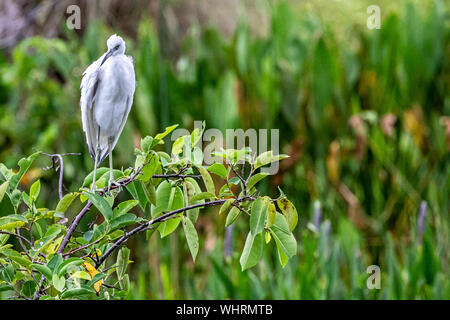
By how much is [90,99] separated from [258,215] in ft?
0.92

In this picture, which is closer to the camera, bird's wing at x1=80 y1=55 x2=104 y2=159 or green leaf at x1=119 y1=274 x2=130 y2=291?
bird's wing at x1=80 y1=55 x2=104 y2=159

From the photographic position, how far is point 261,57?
355 cm

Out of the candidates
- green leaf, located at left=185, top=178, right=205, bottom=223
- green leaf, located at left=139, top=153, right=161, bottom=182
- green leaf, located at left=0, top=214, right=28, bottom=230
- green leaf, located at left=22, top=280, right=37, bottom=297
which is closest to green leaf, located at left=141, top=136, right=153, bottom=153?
green leaf, located at left=139, top=153, right=161, bottom=182

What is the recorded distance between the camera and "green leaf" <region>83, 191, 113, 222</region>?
→ 2.72ft

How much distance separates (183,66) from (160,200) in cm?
247

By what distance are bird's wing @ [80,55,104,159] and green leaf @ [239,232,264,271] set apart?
10.1 inches

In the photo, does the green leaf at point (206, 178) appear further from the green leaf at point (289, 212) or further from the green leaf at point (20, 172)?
A: the green leaf at point (20, 172)

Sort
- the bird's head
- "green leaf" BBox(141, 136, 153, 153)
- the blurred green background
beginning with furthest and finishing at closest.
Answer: the blurred green background, "green leaf" BBox(141, 136, 153, 153), the bird's head

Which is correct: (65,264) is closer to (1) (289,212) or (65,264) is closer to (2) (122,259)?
(2) (122,259)

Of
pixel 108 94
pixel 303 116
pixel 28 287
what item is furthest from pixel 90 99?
pixel 303 116

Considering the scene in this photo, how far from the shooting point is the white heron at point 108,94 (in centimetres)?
72

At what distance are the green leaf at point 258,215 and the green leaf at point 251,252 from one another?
0.02m

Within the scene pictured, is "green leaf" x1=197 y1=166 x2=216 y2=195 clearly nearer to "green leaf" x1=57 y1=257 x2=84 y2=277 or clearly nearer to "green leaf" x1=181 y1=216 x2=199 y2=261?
"green leaf" x1=181 y1=216 x2=199 y2=261

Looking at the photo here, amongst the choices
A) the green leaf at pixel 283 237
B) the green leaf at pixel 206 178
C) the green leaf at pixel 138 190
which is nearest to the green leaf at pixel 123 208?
the green leaf at pixel 138 190
